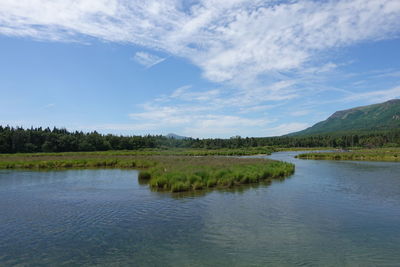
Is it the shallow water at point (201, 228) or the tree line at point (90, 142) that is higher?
the tree line at point (90, 142)

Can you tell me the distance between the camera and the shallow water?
373 inches

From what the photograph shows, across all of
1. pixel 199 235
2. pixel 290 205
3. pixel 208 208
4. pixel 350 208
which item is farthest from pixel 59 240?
pixel 350 208

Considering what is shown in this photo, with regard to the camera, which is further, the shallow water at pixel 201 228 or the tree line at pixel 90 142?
the tree line at pixel 90 142

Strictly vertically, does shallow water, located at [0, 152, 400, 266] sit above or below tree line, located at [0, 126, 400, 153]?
below

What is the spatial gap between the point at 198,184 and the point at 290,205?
8.02 metres

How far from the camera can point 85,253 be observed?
9.84 meters

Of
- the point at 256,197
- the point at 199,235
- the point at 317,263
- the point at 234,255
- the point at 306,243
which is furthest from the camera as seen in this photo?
the point at 256,197

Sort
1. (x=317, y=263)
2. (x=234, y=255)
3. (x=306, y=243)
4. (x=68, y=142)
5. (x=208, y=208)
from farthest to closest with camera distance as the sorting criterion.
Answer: (x=68, y=142)
(x=208, y=208)
(x=306, y=243)
(x=234, y=255)
(x=317, y=263)

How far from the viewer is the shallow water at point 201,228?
9484 millimetres

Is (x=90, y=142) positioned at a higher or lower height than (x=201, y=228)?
higher

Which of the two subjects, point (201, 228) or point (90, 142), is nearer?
point (201, 228)

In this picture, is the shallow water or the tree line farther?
the tree line

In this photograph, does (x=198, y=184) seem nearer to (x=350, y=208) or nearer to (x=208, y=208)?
(x=208, y=208)

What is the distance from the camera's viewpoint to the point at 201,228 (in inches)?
492
